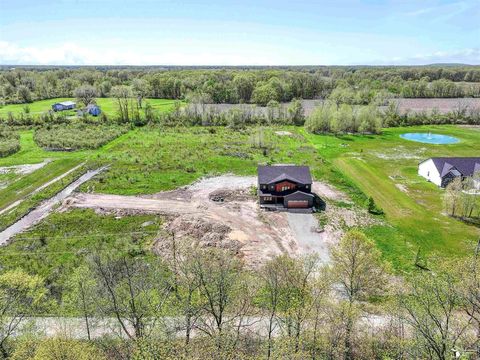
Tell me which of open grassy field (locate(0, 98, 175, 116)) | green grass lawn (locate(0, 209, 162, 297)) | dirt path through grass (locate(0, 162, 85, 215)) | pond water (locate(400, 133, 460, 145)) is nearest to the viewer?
green grass lawn (locate(0, 209, 162, 297))

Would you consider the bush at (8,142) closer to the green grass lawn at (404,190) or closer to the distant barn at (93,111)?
the distant barn at (93,111)

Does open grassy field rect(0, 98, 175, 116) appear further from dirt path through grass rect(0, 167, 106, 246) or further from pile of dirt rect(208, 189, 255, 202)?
pile of dirt rect(208, 189, 255, 202)

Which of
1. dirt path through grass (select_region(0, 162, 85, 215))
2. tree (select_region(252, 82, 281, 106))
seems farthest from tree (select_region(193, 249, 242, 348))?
tree (select_region(252, 82, 281, 106))

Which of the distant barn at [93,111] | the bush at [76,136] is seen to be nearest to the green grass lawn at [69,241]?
the bush at [76,136]

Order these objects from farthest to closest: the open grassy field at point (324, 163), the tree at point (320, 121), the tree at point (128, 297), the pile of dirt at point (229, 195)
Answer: the tree at point (320, 121)
the pile of dirt at point (229, 195)
the open grassy field at point (324, 163)
the tree at point (128, 297)

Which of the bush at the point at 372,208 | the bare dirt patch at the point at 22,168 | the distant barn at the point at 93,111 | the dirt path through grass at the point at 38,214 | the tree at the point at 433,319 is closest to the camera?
the tree at the point at 433,319

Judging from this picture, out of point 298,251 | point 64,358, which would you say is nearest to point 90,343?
point 64,358

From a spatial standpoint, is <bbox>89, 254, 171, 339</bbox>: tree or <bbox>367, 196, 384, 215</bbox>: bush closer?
<bbox>89, 254, 171, 339</bbox>: tree
